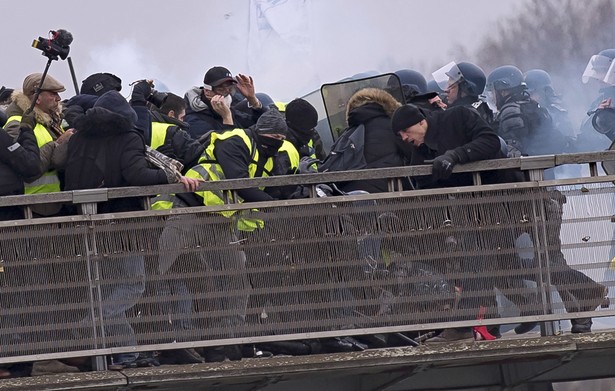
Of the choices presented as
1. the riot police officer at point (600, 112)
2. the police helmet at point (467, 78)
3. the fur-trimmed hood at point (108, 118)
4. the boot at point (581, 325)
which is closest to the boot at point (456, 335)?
the boot at point (581, 325)

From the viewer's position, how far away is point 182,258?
13.3m

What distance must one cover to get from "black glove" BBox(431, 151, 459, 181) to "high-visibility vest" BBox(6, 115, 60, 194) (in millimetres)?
2706

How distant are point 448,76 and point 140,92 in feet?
10.3

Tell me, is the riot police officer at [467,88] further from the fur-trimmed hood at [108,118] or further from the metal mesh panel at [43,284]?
the metal mesh panel at [43,284]

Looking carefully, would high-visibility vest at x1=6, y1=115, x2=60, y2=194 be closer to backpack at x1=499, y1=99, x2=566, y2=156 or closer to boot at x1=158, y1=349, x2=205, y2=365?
boot at x1=158, y1=349, x2=205, y2=365

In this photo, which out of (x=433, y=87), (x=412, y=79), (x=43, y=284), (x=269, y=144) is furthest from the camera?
(x=433, y=87)

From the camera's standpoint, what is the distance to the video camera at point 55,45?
1387 cm

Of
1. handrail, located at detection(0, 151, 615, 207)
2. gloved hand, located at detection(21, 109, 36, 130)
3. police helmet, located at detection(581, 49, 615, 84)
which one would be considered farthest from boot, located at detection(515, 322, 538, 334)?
police helmet, located at detection(581, 49, 615, 84)

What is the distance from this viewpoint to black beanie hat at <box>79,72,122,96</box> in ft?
46.9

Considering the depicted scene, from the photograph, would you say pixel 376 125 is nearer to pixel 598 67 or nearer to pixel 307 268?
pixel 307 268

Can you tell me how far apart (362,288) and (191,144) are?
173 centimetres

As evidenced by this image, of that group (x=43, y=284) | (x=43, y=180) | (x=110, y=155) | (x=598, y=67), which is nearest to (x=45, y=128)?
(x=43, y=180)

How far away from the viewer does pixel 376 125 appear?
14.1 m

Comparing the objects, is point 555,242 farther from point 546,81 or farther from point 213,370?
point 546,81
